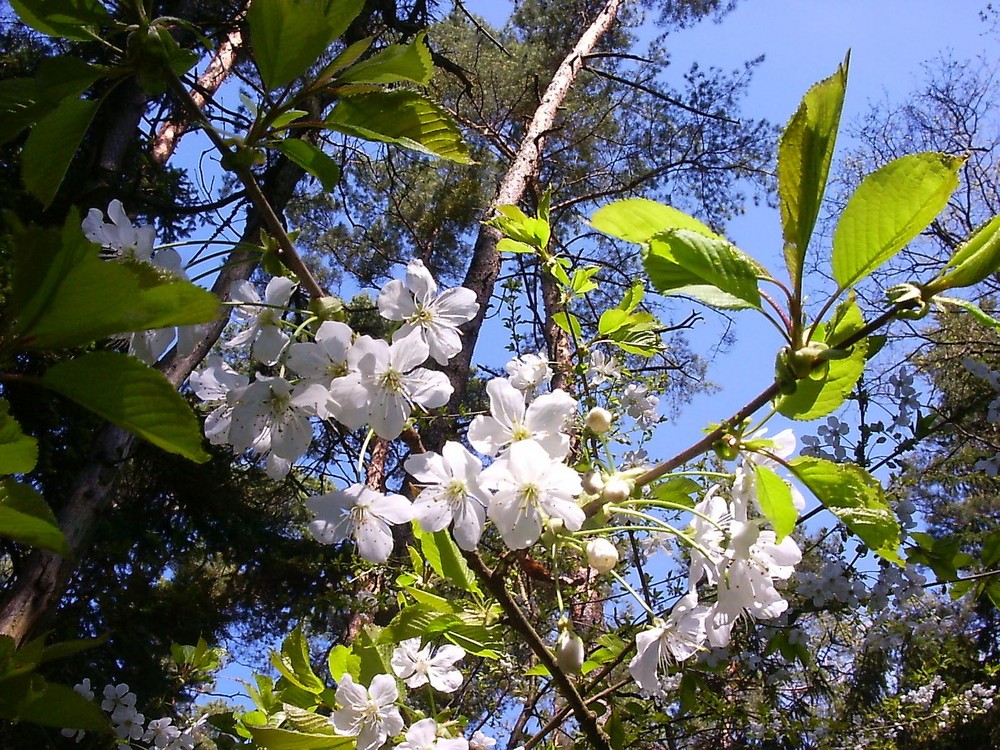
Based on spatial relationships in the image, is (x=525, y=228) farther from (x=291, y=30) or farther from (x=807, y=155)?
(x=807, y=155)

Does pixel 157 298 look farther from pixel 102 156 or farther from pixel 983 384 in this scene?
pixel 983 384

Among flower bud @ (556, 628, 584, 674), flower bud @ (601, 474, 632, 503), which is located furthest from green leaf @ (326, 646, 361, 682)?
flower bud @ (601, 474, 632, 503)

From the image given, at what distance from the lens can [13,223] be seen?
45 cm

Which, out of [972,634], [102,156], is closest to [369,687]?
[102,156]

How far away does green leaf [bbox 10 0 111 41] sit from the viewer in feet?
2.29

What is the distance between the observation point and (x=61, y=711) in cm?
68

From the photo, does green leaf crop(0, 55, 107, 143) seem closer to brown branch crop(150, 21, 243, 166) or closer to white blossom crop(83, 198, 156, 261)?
white blossom crop(83, 198, 156, 261)

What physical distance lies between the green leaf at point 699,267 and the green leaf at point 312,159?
0.42m

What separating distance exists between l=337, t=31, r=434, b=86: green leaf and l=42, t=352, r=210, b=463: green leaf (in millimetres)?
488

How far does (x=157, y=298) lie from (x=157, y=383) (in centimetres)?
7

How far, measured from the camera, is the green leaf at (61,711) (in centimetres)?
67

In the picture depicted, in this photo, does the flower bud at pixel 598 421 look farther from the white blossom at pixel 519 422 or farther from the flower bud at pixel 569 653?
the flower bud at pixel 569 653

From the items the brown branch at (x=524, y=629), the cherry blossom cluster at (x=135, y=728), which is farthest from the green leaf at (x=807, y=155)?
the cherry blossom cluster at (x=135, y=728)

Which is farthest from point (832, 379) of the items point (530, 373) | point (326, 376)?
point (530, 373)
